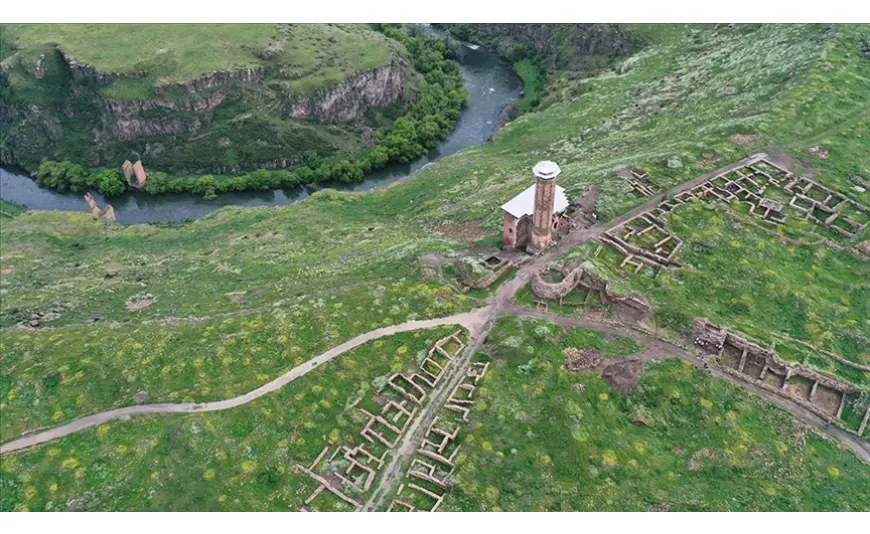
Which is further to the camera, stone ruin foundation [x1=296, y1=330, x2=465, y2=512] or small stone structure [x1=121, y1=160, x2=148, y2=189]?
small stone structure [x1=121, y1=160, x2=148, y2=189]

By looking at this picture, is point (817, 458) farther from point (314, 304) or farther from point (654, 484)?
point (314, 304)

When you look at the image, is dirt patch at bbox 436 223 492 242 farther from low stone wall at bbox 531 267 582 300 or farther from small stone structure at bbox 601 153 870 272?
small stone structure at bbox 601 153 870 272

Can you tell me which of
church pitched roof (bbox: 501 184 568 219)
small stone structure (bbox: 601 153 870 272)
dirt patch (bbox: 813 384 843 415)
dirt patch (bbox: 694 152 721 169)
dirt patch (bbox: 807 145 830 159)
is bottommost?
dirt patch (bbox: 813 384 843 415)

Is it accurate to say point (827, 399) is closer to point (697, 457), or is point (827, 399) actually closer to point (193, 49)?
point (697, 457)

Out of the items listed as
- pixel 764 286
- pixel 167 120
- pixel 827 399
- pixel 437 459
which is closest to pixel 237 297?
pixel 437 459

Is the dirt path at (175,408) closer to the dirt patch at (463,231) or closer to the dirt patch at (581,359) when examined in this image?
the dirt patch at (581,359)

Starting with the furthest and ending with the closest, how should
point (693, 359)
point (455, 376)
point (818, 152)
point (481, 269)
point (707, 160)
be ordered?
point (818, 152) → point (707, 160) → point (481, 269) → point (455, 376) → point (693, 359)

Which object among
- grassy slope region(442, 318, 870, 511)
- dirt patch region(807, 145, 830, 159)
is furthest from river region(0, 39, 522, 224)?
grassy slope region(442, 318, 870, 511)
